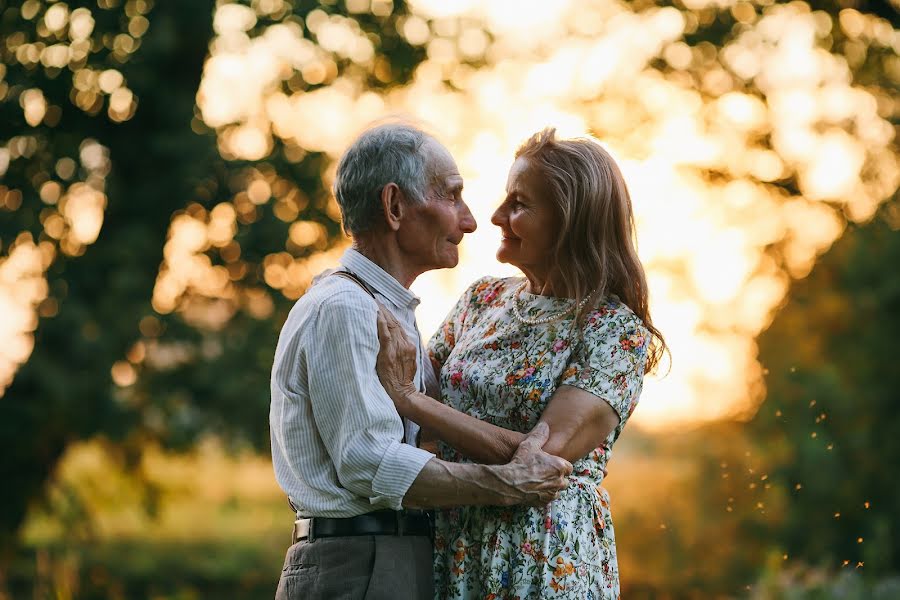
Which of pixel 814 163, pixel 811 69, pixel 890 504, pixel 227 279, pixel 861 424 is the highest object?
pixel 811 69

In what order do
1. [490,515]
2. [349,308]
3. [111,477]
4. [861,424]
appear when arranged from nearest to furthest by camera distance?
1. [349,308]
2. [490,515]
3. [861,424]
4. [111,477]

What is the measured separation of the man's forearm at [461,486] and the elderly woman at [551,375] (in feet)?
0.30

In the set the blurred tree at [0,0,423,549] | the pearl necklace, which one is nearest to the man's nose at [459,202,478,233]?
the pearl necklace

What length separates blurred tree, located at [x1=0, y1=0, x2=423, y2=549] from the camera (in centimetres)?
648

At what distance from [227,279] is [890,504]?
4.81 meters

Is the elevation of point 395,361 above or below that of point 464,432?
above

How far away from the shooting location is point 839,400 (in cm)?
721

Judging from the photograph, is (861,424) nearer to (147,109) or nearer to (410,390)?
(147,109)

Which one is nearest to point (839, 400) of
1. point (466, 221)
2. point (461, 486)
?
point (466, 221)

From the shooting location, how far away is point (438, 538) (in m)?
2.49

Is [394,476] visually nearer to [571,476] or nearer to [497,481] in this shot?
[497,481]

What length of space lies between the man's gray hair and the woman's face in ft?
0.87

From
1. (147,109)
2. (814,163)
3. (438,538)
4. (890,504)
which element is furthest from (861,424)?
(438,538)

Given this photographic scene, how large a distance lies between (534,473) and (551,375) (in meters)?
0.27
